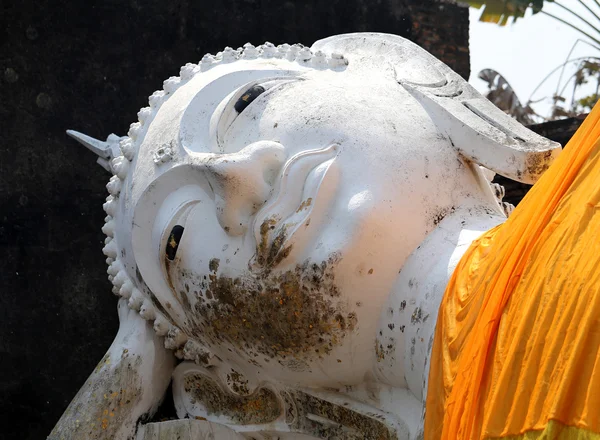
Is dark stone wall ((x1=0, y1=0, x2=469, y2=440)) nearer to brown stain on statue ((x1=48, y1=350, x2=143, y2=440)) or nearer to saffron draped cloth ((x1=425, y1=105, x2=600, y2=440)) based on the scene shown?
brown stain on statue ((x1=48, y1=350, x2=143, y2=440))

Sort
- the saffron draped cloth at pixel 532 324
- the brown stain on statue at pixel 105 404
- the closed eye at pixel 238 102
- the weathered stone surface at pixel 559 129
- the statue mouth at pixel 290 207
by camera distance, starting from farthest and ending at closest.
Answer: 1. the weathered stone surface at pixel 559 129
2. the brown stain on statue at pixel 105 404
3. the closed eye at pixel 238 102
4. the statue mouth at pixel 290 207
5. the saffron draped cloth at pixel 532 324

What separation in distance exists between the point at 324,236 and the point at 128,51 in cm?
228

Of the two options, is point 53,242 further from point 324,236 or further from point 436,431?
point 436,431

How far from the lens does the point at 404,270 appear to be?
2447 mm

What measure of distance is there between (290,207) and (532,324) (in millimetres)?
752

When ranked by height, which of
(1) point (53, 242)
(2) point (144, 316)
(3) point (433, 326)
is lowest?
(1) point (53, 242)

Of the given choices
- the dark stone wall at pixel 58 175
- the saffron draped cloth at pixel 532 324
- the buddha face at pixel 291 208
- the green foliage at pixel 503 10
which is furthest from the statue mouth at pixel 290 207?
the green foliage at pixel 503 10

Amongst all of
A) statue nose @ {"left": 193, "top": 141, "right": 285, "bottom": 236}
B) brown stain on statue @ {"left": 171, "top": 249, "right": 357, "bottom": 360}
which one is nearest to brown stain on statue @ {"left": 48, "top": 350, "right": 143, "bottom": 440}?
brown stain on statue @ {"left": 171, "top": 249, "right": 357, "bottom": 360}

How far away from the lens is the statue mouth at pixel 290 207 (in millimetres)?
2408

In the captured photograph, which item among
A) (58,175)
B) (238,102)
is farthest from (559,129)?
(238,102)

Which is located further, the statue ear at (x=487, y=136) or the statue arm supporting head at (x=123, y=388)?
the statue arm supporting head at (x=123, y=388)

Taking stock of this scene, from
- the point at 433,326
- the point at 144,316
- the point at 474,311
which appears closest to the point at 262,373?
the point at 144,316

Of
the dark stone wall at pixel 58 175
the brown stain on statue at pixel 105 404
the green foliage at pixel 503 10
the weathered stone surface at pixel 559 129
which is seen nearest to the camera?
the brown stain on statue at pixel 105 404

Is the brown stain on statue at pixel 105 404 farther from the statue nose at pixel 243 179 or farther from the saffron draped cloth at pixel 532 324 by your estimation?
the saffron draped cloth at pixel 532 324
